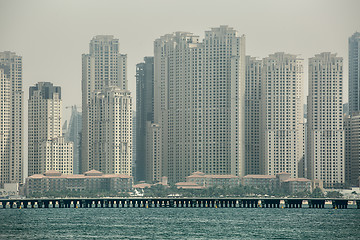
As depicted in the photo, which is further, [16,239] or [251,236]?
[251,236]

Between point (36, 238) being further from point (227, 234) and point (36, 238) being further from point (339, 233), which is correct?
point (339, 233)

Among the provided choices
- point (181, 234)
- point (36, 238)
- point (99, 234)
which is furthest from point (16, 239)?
point (181, 234)

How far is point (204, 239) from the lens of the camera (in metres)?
182

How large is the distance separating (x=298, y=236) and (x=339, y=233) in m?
11.1

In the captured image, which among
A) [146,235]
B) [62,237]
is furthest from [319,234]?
[62,237]

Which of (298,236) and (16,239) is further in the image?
(298,236)

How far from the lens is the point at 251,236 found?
19075 centimetres

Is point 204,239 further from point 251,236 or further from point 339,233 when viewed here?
point 339,233

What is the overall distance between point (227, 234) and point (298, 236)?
14768mm

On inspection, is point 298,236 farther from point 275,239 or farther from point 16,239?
point 16,239

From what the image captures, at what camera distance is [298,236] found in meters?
191

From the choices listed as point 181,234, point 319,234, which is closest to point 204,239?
point 181,234

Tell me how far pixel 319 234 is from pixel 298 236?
6476 mm

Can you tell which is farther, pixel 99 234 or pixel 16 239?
pixel 99 234
